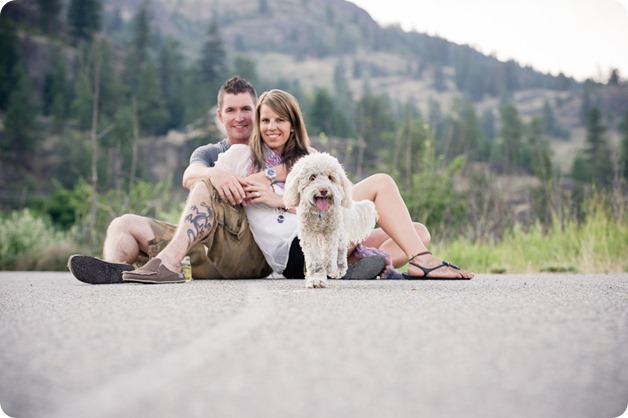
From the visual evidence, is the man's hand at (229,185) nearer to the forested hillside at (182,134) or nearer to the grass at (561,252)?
the grass at (561,252)

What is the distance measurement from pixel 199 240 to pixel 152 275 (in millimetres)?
573

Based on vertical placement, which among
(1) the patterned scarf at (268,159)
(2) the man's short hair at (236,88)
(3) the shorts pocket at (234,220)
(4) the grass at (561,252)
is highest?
(2) the man's short hair at (236,88)

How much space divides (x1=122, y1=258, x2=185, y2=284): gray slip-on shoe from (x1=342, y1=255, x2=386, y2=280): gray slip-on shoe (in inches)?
58.0

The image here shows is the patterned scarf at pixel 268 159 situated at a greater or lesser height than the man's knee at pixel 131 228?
greater

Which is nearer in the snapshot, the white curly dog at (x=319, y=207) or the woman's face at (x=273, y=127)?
the white curly dog at (x=319, y=207)

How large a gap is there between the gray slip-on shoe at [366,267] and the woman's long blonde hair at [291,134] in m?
1.00

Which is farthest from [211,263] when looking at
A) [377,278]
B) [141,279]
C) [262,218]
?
[377,278]

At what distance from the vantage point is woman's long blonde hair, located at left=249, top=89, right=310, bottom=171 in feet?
18.6

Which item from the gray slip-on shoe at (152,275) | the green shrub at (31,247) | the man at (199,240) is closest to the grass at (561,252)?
the man at (199,240)

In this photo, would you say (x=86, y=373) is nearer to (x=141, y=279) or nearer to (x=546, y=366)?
(x=546, y=366)

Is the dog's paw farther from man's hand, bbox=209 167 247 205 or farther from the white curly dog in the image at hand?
man's hand, bbox=209 167 247 205

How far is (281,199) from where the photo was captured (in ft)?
18.0

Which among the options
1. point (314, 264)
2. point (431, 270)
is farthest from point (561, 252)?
point (314, 264)

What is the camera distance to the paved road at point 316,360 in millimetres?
1729
